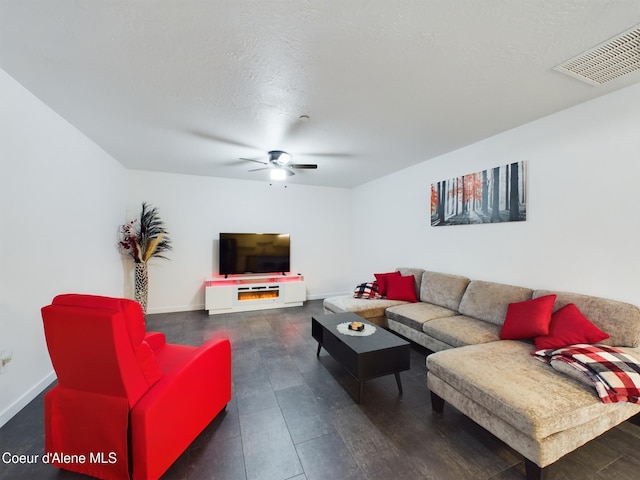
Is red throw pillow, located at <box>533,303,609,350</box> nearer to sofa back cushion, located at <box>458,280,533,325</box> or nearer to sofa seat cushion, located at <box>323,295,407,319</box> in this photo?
sofa back cushion, located at <box>458,280,533,325</box>

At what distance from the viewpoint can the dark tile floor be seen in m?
1.56

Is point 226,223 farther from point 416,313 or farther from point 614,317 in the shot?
point 614,317

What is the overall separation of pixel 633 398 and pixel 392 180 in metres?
3.95

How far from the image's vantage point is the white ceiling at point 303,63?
4.58ft

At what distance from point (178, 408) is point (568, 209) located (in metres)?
3.61

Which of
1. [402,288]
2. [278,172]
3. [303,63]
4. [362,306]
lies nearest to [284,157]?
[278,172]

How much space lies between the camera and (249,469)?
158 cm

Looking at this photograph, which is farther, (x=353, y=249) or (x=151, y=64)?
(x=353, y=249)

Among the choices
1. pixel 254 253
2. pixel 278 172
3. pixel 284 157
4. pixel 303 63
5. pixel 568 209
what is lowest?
pixel 254 253

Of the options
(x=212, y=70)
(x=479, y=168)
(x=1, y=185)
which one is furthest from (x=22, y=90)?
(x=479, y=168)

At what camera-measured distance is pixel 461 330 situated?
265cm

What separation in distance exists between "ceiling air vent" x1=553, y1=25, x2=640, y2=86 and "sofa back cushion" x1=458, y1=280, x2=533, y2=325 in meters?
1.90

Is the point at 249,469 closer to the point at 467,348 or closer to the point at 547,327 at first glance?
the point at 467,348

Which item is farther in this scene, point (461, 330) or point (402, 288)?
point (402, 288)
